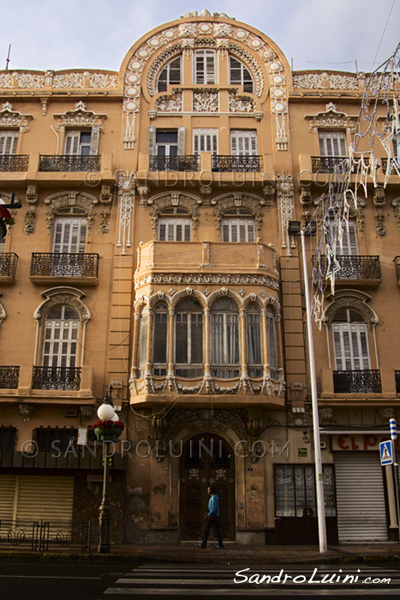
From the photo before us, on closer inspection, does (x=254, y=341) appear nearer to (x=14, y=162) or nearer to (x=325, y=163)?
(x=325, y=163)

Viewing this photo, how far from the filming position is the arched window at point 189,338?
62.4 ft

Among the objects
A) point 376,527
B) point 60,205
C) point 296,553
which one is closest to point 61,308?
point 60,205

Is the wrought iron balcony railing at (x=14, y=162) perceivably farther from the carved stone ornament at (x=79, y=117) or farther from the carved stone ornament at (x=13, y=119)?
the carved stone ornament at (x=79, y=117)

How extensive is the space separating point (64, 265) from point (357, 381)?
11.1 meters

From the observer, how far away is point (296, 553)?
15.5m

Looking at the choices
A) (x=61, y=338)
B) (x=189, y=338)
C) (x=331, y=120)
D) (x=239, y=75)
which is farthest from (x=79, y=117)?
(x=189, y=338)

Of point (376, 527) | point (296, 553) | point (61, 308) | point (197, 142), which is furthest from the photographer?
point (197, 142)

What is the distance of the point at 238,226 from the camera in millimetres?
22250

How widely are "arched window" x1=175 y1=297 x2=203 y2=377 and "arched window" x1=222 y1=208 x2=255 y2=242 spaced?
11.8 ft

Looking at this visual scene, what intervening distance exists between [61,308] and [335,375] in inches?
390

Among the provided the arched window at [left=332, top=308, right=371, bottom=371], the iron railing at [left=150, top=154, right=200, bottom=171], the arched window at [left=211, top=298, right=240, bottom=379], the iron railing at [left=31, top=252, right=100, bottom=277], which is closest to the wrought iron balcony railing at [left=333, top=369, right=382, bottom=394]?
the arched window at [left=332, top=308, right=371, bottom=371]

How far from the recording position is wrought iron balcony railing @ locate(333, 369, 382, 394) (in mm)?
19688

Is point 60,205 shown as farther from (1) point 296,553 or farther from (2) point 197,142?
(1) point 296,553

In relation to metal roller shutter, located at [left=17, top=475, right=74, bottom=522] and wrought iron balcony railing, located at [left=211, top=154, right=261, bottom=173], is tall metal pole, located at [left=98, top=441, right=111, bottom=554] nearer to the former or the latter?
metal roller shutter, located at [left=17, top=475, right=74, bottom=522]
